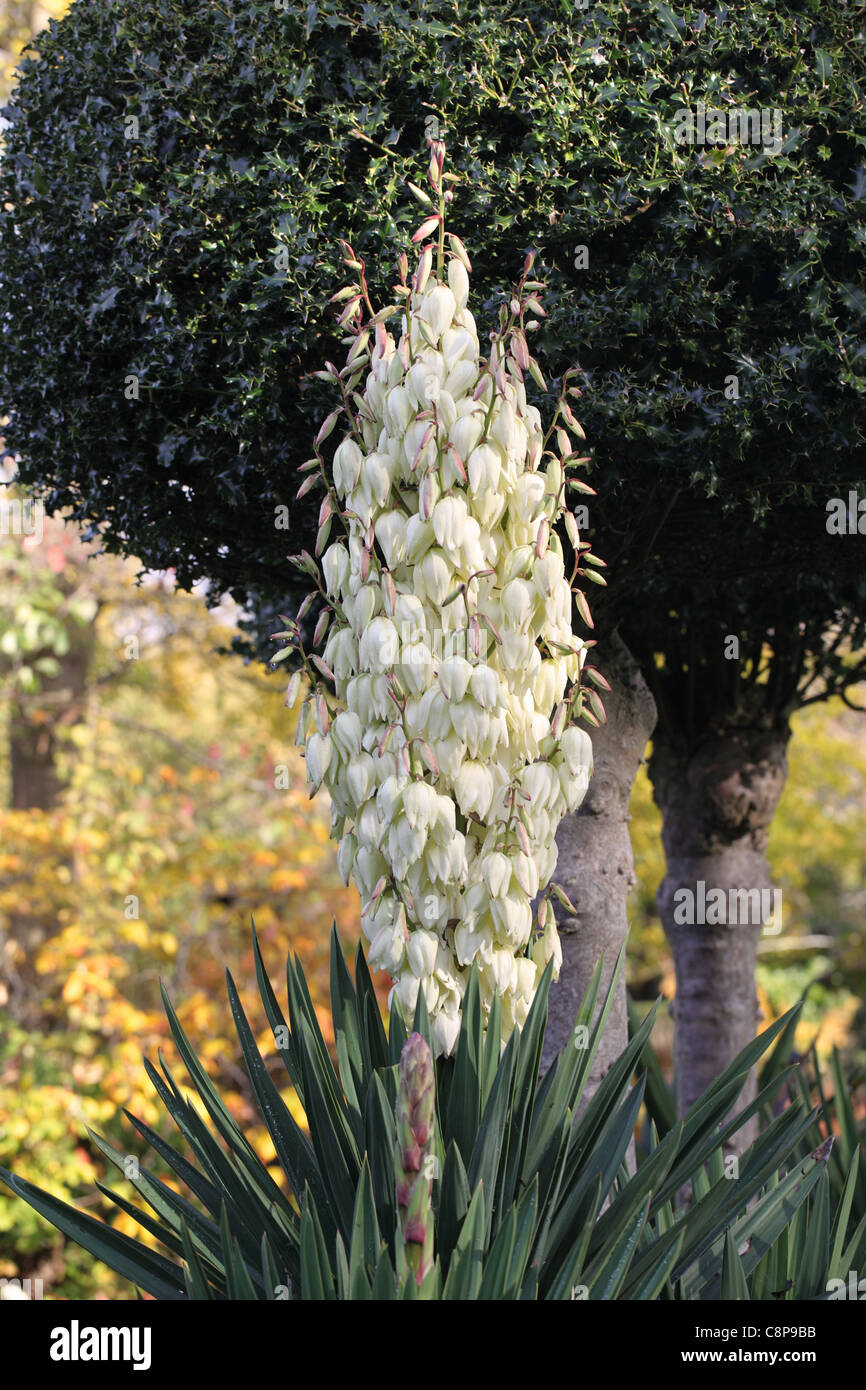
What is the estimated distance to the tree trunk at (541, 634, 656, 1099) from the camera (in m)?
3.05

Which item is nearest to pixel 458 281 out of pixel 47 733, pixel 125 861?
pixel 125 861

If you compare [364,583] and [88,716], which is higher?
[88,716]

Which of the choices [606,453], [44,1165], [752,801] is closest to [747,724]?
[752,801]

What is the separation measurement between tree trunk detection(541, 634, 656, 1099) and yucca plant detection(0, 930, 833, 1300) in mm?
476

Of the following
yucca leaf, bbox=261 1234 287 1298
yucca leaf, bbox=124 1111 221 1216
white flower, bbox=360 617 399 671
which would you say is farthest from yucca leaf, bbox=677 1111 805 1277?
white flower, bbox=360 617 399 671

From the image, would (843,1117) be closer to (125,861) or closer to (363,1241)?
(363,1241)

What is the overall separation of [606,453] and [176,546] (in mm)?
1060

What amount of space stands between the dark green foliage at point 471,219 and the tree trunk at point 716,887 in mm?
1425

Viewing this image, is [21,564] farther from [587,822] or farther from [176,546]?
[587,822]

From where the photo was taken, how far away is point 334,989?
97.5 inches

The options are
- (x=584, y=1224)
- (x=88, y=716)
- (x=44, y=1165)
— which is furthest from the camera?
(x=88, y=716)

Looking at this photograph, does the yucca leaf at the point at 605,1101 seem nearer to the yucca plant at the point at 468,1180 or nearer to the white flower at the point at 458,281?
the yucca plant at the point at 468,1180

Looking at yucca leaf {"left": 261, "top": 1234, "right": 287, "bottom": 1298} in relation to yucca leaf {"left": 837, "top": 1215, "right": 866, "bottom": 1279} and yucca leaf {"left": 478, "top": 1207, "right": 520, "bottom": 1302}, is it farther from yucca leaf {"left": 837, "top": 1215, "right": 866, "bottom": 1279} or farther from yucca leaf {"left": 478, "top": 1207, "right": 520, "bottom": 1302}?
yucca leaf {"left": 837, "top": 1215, "right": 866, "bottom": 1279}

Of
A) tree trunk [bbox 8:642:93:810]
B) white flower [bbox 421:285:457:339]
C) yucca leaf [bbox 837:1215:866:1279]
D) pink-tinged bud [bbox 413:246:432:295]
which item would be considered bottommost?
yucca leaf [bbox 837:1215:866:1279]
